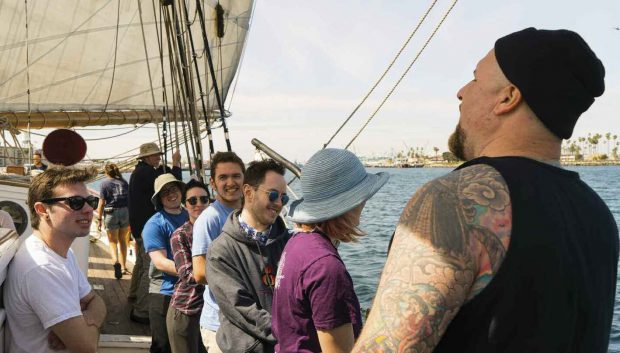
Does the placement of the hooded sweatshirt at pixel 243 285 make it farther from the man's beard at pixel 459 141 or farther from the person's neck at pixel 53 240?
the man's beard at pixel 459 141

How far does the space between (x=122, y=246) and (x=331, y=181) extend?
574 cm

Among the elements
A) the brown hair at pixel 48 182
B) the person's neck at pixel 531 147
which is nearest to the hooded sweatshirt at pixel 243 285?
the brown hair at pixel 48 182

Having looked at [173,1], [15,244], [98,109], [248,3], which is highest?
[248,3]

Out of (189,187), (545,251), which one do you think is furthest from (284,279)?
(189,187)

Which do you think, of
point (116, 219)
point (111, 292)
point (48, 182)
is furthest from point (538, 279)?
point (116, 219)

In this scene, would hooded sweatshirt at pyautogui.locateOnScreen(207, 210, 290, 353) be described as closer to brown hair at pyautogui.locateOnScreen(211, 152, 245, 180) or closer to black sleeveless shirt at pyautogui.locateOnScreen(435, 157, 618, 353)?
brown hair at pyautogui.locateOnScreen(211, 152, 245, 180)

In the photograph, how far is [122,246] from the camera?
6.86m

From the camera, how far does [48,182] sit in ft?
7.79

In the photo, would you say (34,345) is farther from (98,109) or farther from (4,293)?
(98,109)

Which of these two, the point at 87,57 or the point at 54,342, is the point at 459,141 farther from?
the point at 87,57

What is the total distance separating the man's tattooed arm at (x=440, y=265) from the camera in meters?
0.95

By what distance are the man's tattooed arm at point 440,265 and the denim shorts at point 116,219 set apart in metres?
6.45

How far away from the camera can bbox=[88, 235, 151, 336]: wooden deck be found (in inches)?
179

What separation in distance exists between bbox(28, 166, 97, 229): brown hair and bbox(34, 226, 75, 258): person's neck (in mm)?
60
